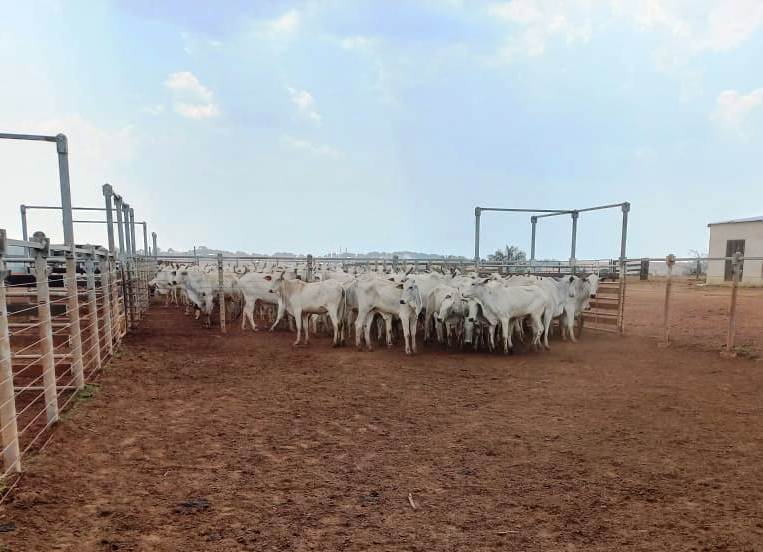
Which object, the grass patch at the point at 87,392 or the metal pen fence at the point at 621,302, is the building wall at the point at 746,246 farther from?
the grass patch at the point at 87,392

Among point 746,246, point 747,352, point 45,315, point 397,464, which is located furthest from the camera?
point 746,246

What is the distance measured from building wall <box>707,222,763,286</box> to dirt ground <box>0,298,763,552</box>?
2149 cm

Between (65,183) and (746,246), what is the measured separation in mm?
31474

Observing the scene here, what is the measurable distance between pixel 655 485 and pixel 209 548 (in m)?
3.61

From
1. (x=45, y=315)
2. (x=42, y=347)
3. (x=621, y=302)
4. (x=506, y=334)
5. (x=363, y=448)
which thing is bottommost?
(x=363, y=448)

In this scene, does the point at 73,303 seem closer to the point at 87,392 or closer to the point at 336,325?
the point at 87,392

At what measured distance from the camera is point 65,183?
6250mm

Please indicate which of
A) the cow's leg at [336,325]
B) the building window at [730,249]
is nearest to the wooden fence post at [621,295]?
the cow's leg at [336,325]

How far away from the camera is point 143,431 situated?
16.6ft

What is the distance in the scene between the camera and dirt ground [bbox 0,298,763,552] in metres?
3.23

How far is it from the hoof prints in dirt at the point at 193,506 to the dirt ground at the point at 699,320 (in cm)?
1040

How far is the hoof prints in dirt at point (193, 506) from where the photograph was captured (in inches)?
136

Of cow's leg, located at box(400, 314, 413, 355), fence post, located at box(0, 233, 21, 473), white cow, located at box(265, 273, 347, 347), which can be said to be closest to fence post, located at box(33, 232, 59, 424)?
fence post, located at box(0, 233, 21, 473)

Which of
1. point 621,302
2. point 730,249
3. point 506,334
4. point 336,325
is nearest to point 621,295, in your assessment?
point 621,302
